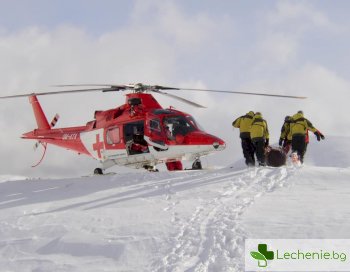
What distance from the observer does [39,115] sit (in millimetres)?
18844

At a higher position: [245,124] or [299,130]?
[245,124]

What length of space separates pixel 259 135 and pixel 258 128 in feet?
0.66

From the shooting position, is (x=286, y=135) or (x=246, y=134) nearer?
(x=246, y=134)

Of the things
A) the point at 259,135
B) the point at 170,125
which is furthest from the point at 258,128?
the point at 170,125

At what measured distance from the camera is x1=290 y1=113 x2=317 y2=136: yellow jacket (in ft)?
42.2

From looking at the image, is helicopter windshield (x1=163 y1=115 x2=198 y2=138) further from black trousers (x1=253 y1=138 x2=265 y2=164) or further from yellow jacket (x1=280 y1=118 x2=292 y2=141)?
yellow jacket (x1=280 y1=118 x2=292 y2=141)

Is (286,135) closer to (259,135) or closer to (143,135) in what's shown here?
(259,135)

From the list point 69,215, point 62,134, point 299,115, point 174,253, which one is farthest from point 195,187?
point 62,134

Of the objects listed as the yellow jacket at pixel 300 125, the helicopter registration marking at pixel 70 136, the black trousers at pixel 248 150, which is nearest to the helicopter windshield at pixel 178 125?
the black trousers at pixel 248 150

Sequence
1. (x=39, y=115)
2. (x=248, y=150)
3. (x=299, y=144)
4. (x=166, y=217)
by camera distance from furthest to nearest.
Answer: (x=39, y=115), (x=248, y=150), (x=299, y=144), (x=166, y=217)

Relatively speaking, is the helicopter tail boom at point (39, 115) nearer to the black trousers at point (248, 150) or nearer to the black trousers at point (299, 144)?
the black trousers at point (248, 150)

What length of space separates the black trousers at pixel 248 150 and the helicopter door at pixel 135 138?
2.94 m

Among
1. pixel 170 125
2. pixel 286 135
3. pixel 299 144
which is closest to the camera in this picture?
pixel 299 144

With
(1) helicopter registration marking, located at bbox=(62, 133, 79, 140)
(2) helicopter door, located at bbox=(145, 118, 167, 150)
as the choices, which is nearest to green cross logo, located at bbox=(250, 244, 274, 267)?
(2) helicopter door, located at bbox=(145, 118, 167, 150)
